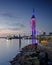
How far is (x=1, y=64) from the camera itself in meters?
23.5

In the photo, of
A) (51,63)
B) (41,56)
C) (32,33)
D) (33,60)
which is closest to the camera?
(51,63)

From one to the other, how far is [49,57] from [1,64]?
10351 mm

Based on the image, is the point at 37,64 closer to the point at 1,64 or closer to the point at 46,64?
the point at 46,64

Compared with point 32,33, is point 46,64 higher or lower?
lower

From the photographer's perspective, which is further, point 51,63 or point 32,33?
point 32,33

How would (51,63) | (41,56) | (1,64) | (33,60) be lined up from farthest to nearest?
(1,64), (41,56), (33,60), (51,63)

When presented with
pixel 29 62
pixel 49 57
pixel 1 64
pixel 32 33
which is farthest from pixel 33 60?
pixel 32 33

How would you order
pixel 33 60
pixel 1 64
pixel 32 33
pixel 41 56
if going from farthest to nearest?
pixel 32 33
pixel 1 64
pixel 41 56
pixel 33 60

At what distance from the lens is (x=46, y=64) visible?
1394 cm

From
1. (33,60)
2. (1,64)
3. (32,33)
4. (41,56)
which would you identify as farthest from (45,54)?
(32,33)

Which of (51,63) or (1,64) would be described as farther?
(1,64)

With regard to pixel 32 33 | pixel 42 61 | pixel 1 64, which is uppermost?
pixel 32 33

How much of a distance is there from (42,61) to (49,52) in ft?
5.35

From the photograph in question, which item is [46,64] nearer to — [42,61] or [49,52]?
[42,61]
